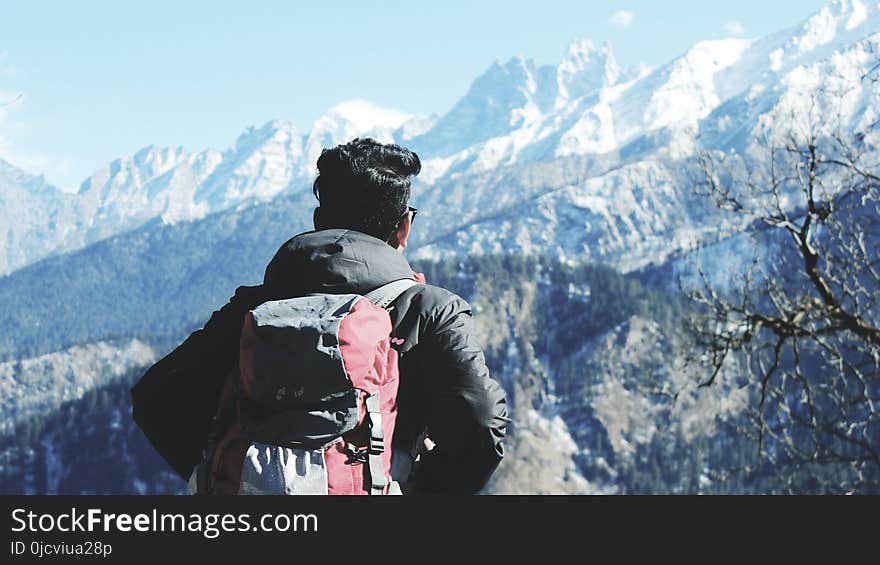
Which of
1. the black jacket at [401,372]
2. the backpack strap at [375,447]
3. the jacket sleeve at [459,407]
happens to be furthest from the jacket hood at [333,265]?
the backpack strap at [375,447]

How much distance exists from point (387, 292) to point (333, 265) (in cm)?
29

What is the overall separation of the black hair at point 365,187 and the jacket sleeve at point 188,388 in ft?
Answer: 2.07

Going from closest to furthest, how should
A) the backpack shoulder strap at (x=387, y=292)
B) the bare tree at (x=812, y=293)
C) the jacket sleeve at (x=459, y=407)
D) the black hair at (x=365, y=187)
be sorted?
1. the jacket sleeve at (x=459, y=407)
2. the backpack shoulder strap at (x=387, y=292)
3. the black hair at (x=365, y=187)
4. the bare tree at (x=812, y=293)

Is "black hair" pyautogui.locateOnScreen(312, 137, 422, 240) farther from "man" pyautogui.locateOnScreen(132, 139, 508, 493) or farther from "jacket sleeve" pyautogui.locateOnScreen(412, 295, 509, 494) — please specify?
"jacket sleeve" pyautogui.locateOnScreen(412, 295, 509, 494)

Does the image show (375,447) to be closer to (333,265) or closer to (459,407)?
(459,407)

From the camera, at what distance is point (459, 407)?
4.61m

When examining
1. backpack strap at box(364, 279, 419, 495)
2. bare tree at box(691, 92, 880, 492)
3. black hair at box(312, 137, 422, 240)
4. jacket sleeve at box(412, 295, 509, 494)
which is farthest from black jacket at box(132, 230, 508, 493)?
bare tree at box(691, 92, 880, 492)

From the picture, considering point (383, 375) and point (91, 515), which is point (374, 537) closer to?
point (383, 375)

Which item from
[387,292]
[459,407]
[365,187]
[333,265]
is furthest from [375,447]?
[365,187]

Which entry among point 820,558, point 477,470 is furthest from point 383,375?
point 820,558

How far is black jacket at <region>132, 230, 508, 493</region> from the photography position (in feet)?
15.3

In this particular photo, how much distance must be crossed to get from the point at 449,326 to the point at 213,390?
1.25 meters

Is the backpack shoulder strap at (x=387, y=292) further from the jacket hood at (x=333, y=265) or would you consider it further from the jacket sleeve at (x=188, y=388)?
the jacket sleeve at (x=188, y=388)

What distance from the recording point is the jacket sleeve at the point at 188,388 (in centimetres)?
488
